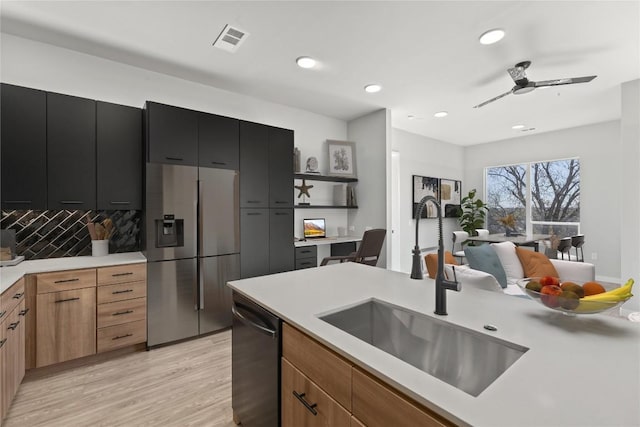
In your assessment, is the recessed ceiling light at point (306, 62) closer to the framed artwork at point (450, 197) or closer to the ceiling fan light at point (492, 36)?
the ceiling fan light at point (492, 36)

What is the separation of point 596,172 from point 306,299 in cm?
661

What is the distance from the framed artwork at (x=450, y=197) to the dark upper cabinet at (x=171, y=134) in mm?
5408

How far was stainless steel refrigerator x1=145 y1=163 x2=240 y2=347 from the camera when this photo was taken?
279 cm

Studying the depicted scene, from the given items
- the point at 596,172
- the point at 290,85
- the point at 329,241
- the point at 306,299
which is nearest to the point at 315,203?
the point at 329,241

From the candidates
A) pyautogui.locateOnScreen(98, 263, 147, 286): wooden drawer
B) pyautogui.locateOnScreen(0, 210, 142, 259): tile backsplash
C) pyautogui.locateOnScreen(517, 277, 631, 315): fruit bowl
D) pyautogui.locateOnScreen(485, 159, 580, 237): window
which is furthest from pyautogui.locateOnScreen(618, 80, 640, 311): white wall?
pyautogui.locateOnScreen(0, 210, 142, 259): tile backsplash

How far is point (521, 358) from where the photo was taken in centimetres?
86

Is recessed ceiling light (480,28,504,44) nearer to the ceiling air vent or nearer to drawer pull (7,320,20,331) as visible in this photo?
the ceiling air vent

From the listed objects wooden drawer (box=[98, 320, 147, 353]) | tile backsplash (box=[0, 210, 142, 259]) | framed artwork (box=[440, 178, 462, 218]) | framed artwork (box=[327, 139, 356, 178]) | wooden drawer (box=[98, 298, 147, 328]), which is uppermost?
framed artwork (box=[327, 139, 356, 178])

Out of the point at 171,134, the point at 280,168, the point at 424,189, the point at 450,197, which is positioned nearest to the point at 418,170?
the point at 424,189

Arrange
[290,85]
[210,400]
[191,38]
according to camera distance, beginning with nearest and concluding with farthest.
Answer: [210,400] → [191,38] → [290,85]

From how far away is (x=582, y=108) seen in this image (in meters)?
4.52

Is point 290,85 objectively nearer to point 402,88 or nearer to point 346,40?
point 346,40

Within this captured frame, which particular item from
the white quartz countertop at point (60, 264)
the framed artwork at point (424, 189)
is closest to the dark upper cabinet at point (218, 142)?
the white quartz countertop at point (60, 264)

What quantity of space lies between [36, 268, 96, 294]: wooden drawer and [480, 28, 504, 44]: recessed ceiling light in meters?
3.92
